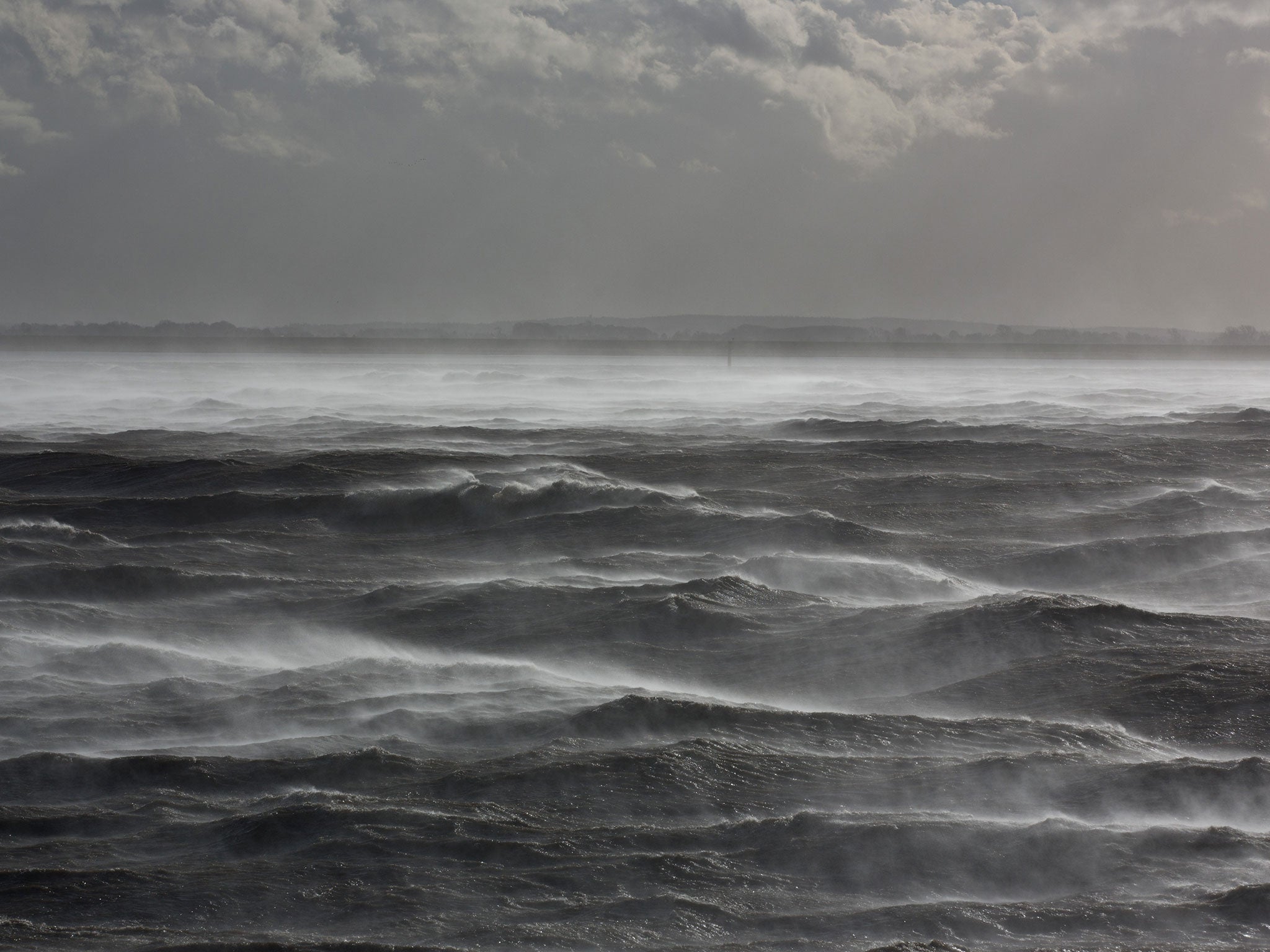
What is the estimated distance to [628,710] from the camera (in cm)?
841

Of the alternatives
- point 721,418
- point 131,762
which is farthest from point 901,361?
point 131,762

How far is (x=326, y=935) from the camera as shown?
5211 millimetres

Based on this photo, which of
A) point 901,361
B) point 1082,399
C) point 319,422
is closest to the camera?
point 319,422

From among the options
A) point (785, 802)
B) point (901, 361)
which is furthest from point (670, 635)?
point (901, 361)

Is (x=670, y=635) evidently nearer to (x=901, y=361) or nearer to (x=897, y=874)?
(x=897, y=874)

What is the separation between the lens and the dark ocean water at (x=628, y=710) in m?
5.53

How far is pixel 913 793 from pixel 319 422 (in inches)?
1339

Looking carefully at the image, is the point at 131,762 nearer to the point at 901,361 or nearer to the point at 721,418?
the point at 721,418

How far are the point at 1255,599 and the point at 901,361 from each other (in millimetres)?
113997

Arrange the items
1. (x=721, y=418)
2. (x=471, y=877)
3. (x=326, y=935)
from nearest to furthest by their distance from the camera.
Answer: (x=326, y=935), (x=471, y=877), (x=721, y=418)

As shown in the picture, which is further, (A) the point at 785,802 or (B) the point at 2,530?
(B) the point at 2,530

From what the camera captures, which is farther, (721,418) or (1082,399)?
(1082,399)

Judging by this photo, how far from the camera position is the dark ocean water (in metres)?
5.53

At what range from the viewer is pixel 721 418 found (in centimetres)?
4128
